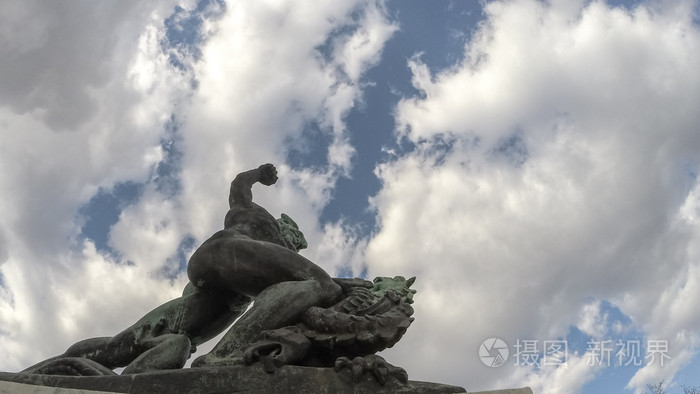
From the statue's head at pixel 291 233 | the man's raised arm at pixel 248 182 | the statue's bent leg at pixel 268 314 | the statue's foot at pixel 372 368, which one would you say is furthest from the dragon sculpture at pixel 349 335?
the man's raised arm at pixel 248 182

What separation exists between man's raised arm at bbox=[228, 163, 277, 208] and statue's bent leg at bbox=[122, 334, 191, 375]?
1835 mm

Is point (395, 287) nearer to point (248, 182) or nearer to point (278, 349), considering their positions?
point (278, 349)

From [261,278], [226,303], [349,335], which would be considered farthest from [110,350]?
[349,335]

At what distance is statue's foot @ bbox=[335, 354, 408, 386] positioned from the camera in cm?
637

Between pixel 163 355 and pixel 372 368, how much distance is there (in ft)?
6.23

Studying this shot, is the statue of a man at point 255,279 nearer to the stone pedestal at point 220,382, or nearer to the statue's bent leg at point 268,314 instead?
the statue's bent leg at point 268,314

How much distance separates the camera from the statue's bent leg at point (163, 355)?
21.7ft

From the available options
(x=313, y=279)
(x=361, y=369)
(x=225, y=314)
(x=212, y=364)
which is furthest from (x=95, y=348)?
(x=361, y=369)

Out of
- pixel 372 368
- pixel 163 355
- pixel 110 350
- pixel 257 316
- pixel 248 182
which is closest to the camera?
pixel 372 368

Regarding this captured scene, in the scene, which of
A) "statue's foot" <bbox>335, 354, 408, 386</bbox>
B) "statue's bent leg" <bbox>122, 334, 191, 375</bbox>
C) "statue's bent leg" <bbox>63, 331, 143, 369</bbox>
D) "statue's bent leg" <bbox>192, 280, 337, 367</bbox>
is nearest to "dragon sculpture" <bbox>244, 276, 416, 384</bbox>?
"statue's foot" <bbox>335, 354, 408, 386</bbox>

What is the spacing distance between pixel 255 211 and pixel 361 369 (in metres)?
2.55

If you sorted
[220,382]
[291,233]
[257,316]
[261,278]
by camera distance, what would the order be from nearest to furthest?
1. [220,382]
2. [257,316]
3. [261,278]
4. [291,233]

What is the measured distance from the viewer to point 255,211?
27.1 ft

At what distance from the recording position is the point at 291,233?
8.72m
